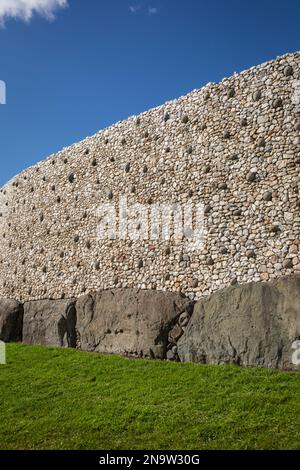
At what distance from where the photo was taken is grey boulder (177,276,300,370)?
9.92 meters

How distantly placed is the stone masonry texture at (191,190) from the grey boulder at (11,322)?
23.8 inches

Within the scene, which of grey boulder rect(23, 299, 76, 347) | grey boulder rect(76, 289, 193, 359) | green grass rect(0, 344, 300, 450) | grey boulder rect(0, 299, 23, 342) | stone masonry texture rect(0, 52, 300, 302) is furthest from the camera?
grey boulder rect(0, 299, 23, 342)

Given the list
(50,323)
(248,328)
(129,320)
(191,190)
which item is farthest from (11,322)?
(248,328)

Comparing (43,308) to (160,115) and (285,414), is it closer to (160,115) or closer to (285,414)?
(160,115)

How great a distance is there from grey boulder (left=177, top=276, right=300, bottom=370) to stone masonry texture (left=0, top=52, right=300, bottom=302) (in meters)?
0.55

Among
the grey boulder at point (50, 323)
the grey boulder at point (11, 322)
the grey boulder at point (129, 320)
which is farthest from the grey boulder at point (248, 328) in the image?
the grey boulder at point (11, 322)

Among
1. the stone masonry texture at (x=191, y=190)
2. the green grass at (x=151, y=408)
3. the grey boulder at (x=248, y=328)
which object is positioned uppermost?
the stone masonry texture at (x=191, y=190)

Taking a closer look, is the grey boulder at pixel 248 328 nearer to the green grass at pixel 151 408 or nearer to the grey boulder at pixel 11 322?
the green grass at pixel 151 408

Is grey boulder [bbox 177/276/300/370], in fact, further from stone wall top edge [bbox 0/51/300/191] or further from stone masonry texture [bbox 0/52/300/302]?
stone wall top edge [bbox 0/51/300/191]

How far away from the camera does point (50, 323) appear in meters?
16.1

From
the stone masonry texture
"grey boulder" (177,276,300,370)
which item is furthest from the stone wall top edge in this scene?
"grey boulder" (177,276,300,370)

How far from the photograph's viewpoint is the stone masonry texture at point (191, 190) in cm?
1150

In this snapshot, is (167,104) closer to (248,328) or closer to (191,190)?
(191,190)

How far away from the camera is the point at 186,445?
684 cm
